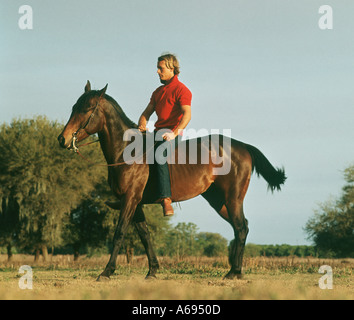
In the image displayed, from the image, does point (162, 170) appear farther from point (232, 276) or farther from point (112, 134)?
point (232, 276)

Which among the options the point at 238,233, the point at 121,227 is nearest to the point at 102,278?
the point at 121,227

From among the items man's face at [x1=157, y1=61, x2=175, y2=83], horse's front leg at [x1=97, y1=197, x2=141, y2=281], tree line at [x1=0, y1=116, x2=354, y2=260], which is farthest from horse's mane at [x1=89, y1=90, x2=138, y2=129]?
tree line at [x1=0, y1=116, x2=354, y2=260]

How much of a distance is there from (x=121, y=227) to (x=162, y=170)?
1206 millimetres

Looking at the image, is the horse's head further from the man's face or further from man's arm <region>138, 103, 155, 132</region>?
the man's face

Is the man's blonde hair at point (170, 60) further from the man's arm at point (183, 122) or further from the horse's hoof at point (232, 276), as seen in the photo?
the horse's hoof at point (232, 276)

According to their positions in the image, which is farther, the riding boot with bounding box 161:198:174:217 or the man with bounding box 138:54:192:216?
the man with bounding box 138:54:192:216

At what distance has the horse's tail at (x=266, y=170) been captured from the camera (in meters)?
9.58

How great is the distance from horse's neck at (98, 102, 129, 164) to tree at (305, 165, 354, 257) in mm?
46280

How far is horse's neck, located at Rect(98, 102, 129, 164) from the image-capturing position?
8094 millimetres

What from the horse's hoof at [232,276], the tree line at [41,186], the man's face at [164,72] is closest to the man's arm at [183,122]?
the man's face at [164,72]

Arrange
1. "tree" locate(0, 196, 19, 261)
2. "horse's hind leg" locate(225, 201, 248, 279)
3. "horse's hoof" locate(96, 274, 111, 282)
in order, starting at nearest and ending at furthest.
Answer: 1. "horse's hoof" locate(96, 274, 111, 282)
2. "horse's hind leg" locate(225, 201, 248, 279)
3. "tree" locate(0, 196, 19, 261)

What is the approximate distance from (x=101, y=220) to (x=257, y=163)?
35.6m

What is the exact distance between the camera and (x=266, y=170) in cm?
960
